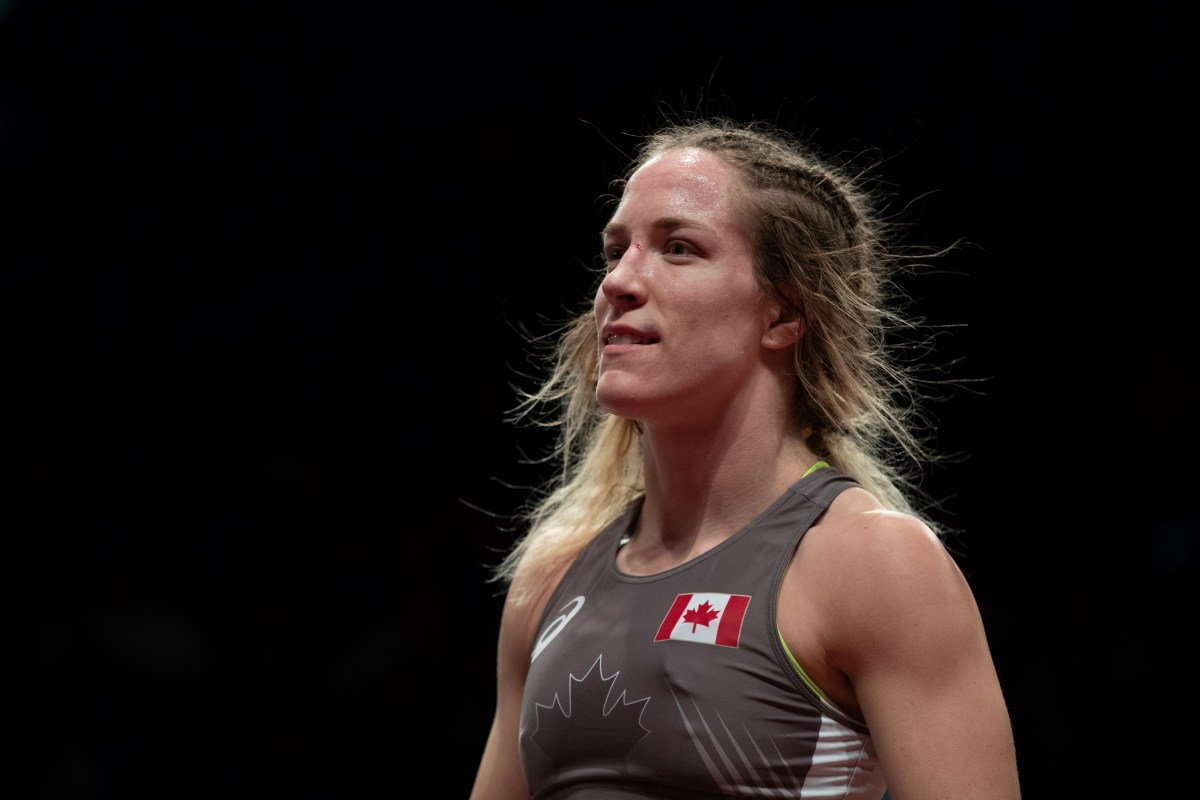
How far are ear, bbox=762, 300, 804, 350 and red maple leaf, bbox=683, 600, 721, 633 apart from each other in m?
0.44

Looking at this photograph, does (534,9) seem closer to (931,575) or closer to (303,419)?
(303,419)

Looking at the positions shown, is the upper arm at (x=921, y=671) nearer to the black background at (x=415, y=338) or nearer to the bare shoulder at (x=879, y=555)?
the bare shoulder at (x=879, y=555)

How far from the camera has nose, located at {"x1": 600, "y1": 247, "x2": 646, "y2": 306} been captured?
1.79 metres

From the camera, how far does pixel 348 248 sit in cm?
466

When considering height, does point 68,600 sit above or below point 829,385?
below

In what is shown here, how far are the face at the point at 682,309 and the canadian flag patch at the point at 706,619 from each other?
29 cm

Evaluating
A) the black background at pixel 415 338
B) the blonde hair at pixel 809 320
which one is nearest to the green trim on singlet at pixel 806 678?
the blonde hair at pixel 809 320

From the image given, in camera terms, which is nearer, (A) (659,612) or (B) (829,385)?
(A) (659,612)

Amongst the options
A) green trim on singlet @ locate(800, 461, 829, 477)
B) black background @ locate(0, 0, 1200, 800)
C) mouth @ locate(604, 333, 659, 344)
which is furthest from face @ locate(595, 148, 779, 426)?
black background @ locate(0, 0, 1200, 800)

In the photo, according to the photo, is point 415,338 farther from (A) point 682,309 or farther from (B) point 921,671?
(B) point 921,671

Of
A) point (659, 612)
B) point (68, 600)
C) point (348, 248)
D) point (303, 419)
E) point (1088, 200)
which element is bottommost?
point (68, 600)

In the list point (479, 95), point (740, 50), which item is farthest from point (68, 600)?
point (740, 50)

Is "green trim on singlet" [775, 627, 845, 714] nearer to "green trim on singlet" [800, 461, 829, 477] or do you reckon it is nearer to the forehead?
"green trim on singlet" [800, 461, 829, 477]

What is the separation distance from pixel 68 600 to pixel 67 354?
3.12 ft
